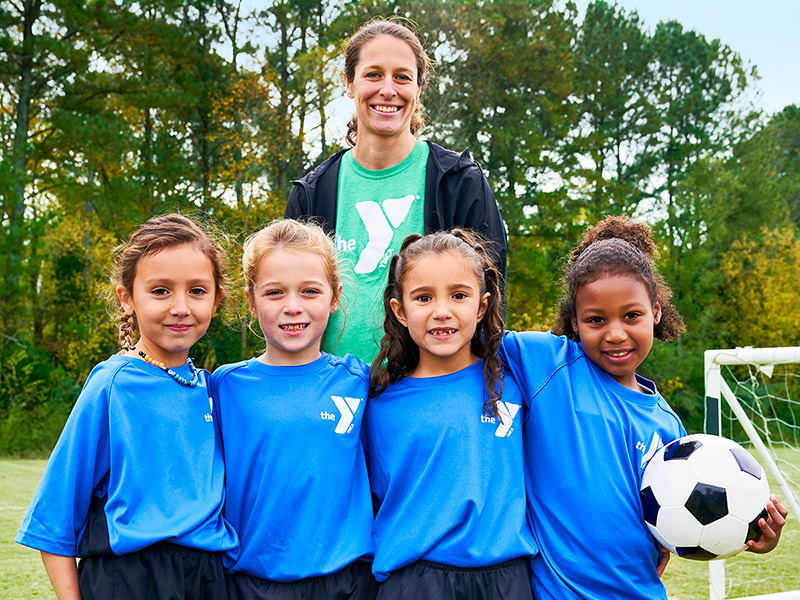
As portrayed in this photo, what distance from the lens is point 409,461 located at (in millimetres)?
2061

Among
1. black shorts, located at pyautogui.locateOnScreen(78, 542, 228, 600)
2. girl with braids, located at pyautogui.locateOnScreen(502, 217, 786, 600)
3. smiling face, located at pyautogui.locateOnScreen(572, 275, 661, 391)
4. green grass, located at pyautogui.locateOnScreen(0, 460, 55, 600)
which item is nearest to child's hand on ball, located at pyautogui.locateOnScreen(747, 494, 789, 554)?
girl with braids, located at pyautogui.locateOnScreen(502, 217, 786, 600)

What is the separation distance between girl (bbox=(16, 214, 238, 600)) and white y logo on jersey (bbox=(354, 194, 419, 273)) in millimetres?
665

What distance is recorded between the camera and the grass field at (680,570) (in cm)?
449

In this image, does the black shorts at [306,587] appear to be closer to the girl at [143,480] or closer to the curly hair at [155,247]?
the girl at [143,480]

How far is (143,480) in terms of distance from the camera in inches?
74.2

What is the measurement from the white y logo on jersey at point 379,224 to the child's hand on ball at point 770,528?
144 cm

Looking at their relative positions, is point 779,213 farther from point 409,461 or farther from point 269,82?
point 409,461

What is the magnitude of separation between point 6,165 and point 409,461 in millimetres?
14090

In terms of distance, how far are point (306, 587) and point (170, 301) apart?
884 mm

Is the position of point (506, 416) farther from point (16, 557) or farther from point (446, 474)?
point (16, 557)

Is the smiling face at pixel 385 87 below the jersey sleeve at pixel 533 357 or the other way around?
the other way around

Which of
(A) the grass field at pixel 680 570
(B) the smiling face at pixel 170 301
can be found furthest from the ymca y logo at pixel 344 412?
(A) the grass field at pixel 680 570

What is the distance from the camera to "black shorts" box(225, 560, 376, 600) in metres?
1.94

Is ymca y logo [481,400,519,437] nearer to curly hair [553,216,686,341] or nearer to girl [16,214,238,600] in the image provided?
curly hair [553,216,686,341]
